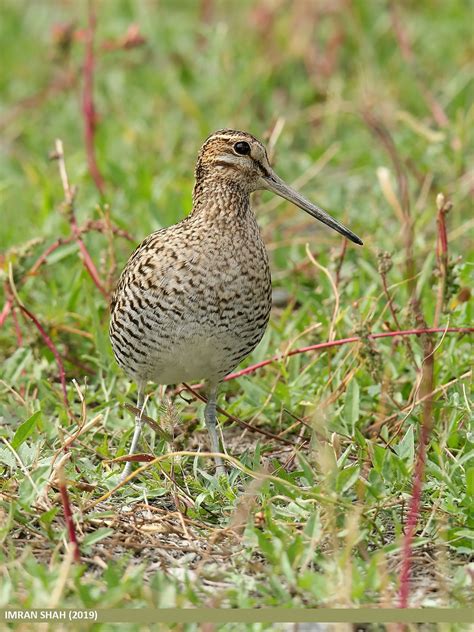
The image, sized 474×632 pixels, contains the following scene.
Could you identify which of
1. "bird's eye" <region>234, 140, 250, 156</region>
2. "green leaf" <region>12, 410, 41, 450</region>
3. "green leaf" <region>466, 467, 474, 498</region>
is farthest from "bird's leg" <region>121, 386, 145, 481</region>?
"green leaf" <region>466, 467, 474, 498</region>

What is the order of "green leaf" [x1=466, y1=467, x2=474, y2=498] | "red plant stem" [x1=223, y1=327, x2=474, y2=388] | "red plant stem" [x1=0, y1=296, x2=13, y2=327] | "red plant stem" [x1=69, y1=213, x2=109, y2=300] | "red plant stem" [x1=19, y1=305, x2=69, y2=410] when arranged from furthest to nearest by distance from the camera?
"red plant stem" [x1=69, y1=213, x2=109, y2=300] → "red plant stem" [x1=0, y1=296, x2=13, y2=327] → "red plant stem" [x1=19, y1=305, x2=69, y2=410] → "red plant stem" [x1=223, y1=327, x2=474, y2=388] → "green leaf" [x1=466, y1=467, x2=474, y2=498]

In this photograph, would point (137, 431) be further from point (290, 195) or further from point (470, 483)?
point (470, 483)

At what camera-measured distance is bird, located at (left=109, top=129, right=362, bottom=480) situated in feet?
13.5

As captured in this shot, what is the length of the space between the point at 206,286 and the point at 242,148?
1.91ft

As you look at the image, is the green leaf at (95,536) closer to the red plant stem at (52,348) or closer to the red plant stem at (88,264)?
the red plant stem at (52,348)

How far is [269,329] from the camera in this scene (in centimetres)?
534

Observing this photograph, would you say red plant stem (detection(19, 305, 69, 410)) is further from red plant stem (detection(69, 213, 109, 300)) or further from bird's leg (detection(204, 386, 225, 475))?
bird's leg (detection(204, 386, 225, 475))

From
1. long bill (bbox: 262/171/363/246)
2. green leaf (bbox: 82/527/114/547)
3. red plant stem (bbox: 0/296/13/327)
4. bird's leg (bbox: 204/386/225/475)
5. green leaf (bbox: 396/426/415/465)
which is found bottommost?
green leaf (bbox: 82/527/114/547)

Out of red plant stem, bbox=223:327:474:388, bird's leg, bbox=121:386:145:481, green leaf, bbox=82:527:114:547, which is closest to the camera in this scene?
green leaf, bbox=82:527:114:547

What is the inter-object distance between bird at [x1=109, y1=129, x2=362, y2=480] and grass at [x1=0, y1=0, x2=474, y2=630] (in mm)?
223

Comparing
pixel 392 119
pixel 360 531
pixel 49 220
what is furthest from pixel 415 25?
pixel 360 531

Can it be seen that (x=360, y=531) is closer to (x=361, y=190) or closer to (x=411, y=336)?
(x=411, y=336)

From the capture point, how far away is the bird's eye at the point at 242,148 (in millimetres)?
4332

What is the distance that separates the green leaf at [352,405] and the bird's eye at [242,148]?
3.20 ft
